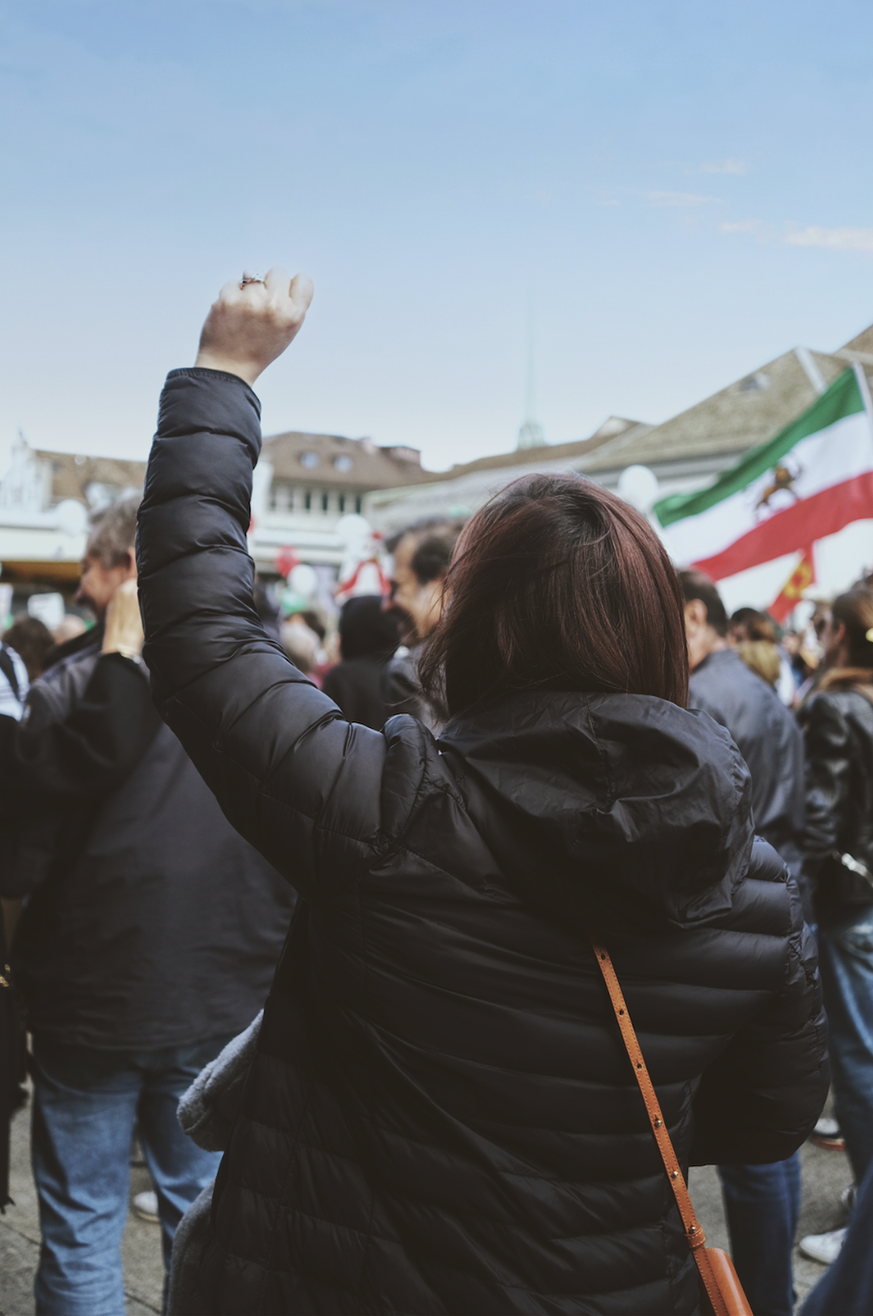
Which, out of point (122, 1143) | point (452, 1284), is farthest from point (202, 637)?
point (122, 1143)

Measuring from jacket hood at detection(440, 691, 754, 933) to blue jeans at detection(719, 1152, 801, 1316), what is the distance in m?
1.64

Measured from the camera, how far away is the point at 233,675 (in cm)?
107

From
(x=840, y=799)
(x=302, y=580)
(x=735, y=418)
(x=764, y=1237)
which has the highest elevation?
(x=735, y=418)

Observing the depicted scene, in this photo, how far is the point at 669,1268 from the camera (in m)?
1.19

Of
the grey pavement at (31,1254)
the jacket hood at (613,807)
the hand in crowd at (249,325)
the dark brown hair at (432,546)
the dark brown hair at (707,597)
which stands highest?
the hand in crowd at (249,325)

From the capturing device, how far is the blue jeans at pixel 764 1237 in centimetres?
238

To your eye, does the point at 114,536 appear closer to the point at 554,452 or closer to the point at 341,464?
the point at 554,452

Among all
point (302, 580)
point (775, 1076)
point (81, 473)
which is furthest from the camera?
point (81, 473)

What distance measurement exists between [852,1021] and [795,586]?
8.34ft

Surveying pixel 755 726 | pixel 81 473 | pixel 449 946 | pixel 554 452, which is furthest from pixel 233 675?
pixel 554 452

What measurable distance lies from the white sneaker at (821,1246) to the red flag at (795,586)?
2936mm

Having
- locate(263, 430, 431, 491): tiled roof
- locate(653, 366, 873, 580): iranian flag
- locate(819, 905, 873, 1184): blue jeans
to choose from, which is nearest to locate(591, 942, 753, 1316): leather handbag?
locate(819, 905, 873, 1184): blue jeans

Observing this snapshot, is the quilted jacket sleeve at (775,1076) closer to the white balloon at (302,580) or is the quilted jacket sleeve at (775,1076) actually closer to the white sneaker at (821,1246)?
the white sneaker at (821,1246)

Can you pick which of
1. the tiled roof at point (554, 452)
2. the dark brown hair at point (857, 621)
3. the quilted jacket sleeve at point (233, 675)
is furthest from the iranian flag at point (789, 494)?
the tiled roof at point (554, 452)
